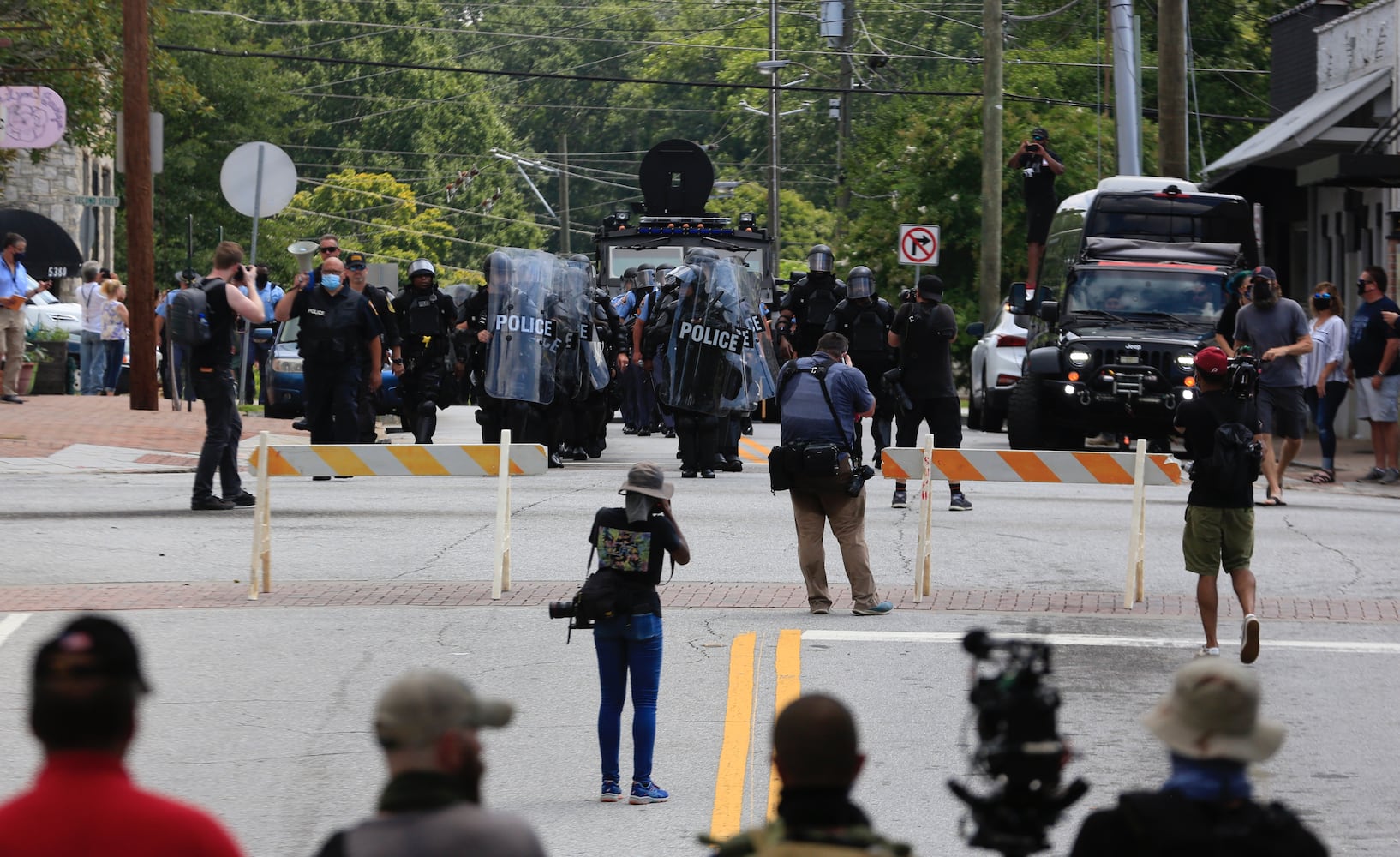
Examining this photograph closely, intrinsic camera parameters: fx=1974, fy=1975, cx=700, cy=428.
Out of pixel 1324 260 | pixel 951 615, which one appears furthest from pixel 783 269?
pixel 951 615

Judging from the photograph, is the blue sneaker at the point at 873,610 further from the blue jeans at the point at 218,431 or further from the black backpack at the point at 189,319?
the black backpack at the point at 189,319

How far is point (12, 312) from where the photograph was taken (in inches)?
917

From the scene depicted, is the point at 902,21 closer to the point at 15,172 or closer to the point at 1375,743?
the point at 15,172

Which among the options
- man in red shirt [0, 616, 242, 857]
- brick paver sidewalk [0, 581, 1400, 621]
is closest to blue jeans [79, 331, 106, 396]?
brick paver sidewalk [0, 581, 1400, 621]

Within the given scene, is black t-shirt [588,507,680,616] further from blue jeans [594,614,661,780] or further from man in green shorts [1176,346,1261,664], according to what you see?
man in green shorts [1176,346,1261,664]

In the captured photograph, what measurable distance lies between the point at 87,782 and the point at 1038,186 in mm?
26776

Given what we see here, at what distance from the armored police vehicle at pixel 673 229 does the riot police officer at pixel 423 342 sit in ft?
26.7

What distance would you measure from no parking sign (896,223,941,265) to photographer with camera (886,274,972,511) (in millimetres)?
15495

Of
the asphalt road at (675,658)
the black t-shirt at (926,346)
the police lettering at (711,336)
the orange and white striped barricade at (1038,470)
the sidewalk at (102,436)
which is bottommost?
the asphalt road at (675,658)

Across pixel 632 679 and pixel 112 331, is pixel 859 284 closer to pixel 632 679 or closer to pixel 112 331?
pixel 632 679

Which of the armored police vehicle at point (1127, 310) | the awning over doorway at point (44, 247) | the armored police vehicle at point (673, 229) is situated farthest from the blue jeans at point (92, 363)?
the armored police vehicle at point (1127, 310)

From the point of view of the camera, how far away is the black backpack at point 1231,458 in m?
9.88

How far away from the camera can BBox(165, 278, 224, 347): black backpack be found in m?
14.3

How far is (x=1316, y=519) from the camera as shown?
51.0 ft
